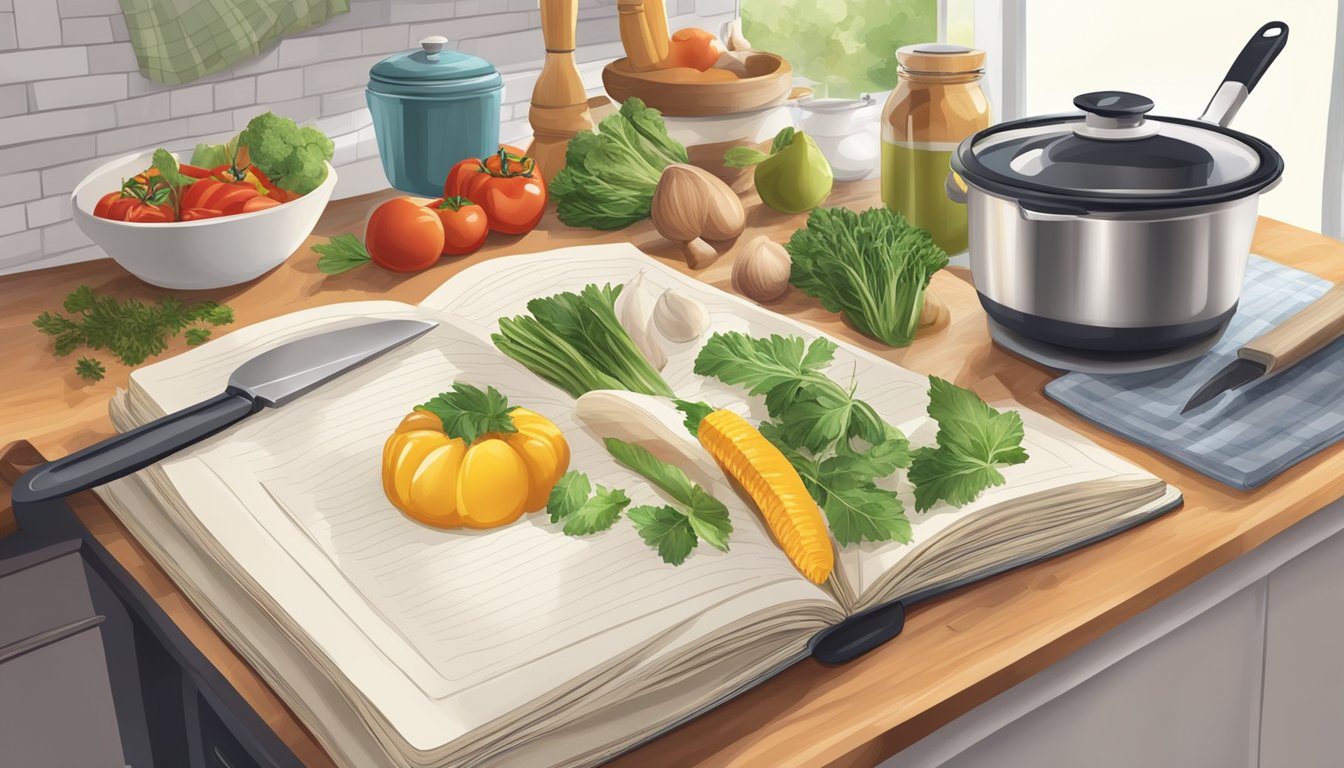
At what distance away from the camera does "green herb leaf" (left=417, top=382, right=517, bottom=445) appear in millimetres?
767

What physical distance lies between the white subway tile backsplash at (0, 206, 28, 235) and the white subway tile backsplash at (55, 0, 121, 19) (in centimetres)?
28

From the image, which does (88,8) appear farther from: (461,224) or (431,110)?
(461,224)

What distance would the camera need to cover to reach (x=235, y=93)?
177cm

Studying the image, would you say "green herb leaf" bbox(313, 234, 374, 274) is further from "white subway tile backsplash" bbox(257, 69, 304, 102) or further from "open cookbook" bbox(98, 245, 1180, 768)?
"white subway tile backsplash" bbox(257, 69, 304, 102)

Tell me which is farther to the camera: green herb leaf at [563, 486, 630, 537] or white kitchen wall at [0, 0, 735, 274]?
white kitchen wall at [0, 0, 735, 274]

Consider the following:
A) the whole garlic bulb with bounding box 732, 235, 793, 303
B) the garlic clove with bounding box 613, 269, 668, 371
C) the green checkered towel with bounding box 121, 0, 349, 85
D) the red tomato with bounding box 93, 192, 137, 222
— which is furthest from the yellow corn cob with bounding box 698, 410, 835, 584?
the green checkered towel with bounding box 121, 0, 349, 85

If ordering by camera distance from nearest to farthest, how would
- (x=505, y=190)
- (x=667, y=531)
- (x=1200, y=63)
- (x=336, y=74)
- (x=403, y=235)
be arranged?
(x=667, y=531) < (x=403, y=235) < (x=505, y=190) < (x=336, y=74) < (x=1200, y=63)

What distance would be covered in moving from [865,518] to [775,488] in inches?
2.3

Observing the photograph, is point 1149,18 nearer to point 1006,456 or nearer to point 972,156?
point 972,156

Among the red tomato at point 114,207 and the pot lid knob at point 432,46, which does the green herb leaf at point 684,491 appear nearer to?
the red tomato at point 114,207

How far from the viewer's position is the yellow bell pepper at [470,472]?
0.73 m

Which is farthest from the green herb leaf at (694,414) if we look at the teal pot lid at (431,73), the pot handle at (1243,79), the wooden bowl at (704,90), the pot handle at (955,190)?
the teal pot lid at (431,73)

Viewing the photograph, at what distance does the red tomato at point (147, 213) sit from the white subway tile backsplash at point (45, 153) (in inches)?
22.3

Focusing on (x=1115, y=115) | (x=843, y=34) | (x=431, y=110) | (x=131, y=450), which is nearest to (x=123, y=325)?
(x=131, y=450)
